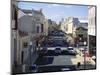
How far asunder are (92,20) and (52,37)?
2.10 feet

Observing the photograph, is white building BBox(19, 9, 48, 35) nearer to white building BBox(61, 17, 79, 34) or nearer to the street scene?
the street scene

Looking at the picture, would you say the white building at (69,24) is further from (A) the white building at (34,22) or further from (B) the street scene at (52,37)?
(A) the white building at (34,22)

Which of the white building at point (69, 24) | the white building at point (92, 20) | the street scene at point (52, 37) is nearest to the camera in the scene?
the street scene at point (52, 37)

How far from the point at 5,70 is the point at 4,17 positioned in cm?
64

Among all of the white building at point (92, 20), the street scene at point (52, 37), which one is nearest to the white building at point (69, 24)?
the street scene at point (52, 37)

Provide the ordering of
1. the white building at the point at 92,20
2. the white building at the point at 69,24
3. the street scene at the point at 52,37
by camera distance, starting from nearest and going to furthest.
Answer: the street scene at the point at 52,37 → the white building at the point at 69,24 → the white building at the point at 92,20

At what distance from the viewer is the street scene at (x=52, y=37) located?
2709 mm

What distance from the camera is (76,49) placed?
9.62 feet

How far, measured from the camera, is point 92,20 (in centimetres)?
300

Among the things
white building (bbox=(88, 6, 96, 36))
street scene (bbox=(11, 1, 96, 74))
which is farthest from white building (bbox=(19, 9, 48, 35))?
white building (bbox=(88, 6, 96, 36))

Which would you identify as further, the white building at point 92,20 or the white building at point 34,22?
the white building at point 92,20

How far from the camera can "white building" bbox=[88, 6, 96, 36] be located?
2.98 m

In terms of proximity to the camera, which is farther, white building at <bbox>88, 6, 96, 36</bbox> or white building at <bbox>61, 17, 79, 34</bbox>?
white building at <bbox>88, 6, 96, 36</bbox>

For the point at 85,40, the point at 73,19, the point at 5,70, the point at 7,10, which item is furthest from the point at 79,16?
the point at 5,70
